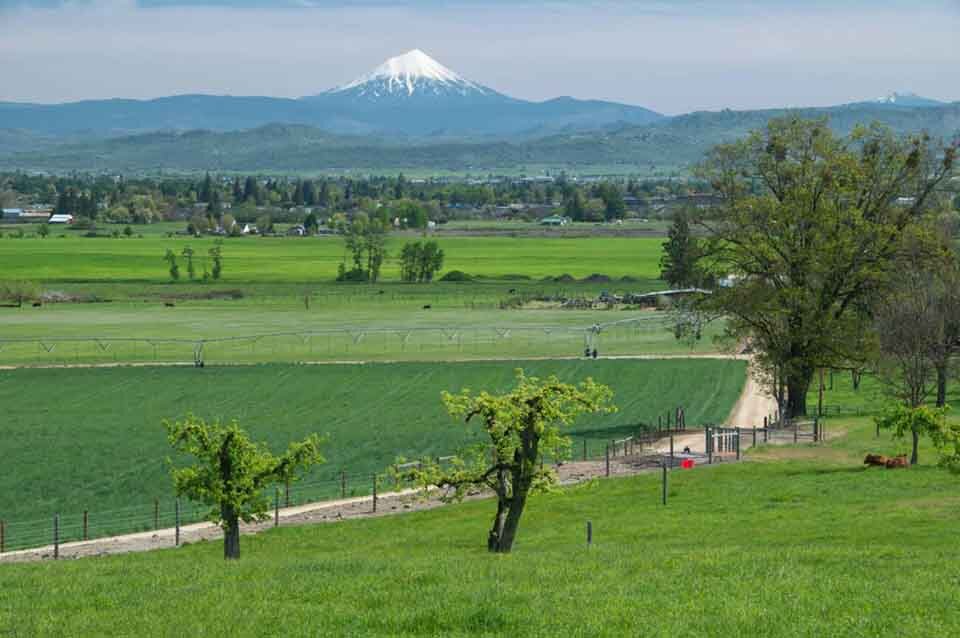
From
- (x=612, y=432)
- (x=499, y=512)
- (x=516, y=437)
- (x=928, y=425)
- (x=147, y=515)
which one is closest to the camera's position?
(x=499, y=512)

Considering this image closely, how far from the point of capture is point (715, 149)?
2322 inches

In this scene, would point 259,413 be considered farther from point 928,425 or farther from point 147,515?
point 928,425

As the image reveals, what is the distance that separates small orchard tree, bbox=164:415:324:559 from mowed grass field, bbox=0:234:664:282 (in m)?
109

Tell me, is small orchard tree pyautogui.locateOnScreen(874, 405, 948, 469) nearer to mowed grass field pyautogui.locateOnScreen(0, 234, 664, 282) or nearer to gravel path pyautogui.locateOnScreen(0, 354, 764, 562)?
gravel path pyautogui.locateOnScreen(0, 354, 764, 562)

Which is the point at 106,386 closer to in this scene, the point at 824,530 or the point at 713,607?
the point at 824,530

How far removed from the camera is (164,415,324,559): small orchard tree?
98.4 ft

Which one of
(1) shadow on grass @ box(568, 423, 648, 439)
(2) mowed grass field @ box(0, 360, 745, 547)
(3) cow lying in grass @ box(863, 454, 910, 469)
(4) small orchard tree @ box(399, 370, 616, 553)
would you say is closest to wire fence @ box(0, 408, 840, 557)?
(2) mowed grass field @ box(0, 360, 745, 547)

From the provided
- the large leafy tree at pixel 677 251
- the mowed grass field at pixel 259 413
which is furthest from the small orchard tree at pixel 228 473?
the large leafy tree at pixel 677 251

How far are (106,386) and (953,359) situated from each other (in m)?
38.9

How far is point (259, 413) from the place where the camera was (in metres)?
60.0

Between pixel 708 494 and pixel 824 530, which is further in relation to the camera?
pixel 708 494

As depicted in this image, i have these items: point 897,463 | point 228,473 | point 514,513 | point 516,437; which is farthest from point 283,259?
point 514,513

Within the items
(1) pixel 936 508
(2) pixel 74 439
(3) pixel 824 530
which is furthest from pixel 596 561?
(2) pixel 74 439

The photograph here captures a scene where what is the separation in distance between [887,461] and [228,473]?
20127mm
